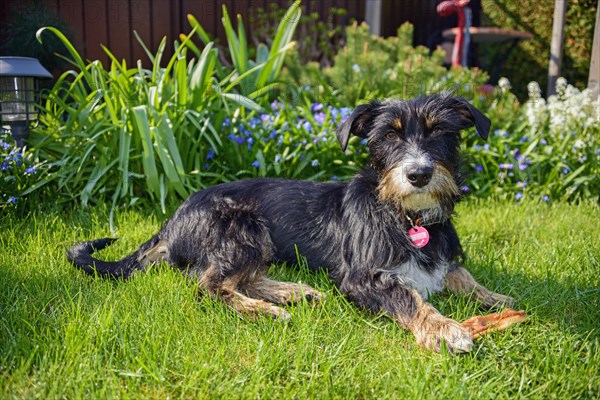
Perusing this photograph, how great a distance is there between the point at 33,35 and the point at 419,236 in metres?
4.79

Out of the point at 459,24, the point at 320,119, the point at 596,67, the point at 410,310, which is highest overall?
the point at 459,24

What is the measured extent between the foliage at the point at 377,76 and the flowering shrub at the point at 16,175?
2859 mm

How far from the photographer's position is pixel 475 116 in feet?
9.36

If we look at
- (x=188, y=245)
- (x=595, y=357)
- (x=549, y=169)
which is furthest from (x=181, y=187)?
(x=549, y=169)

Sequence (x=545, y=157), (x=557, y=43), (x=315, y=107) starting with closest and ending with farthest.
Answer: (x=545, y=157), (x=315, y=107), (x=557, y=43)

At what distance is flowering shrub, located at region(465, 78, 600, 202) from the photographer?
5027 mm

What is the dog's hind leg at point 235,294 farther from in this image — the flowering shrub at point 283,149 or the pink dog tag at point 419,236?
the flowering shrub at point 283,149

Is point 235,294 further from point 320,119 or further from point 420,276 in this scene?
point 320,119

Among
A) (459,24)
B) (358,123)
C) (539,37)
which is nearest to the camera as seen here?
(358,123)

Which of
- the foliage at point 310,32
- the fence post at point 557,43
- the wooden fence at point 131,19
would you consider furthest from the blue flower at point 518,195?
the wooden fence at point 131,19

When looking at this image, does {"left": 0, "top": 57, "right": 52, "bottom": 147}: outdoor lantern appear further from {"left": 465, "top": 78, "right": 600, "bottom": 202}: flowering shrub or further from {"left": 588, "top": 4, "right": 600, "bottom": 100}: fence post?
{"left": 588, "top": 4, "right": 600, "bottom": 100}: fence post

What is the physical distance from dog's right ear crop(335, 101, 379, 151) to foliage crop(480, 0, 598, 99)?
6.38 m

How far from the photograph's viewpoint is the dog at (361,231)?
2771 millimetres

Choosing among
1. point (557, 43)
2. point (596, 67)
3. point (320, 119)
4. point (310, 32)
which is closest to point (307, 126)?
point (320, 119)
